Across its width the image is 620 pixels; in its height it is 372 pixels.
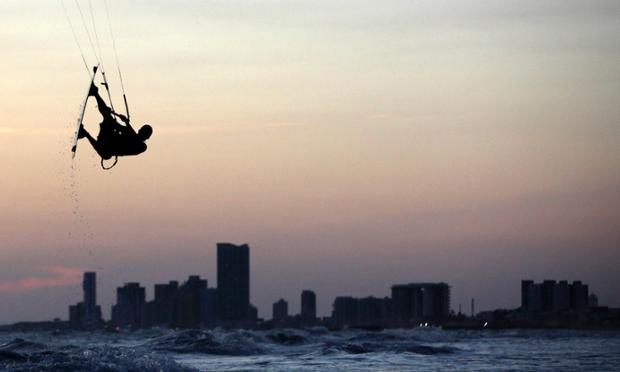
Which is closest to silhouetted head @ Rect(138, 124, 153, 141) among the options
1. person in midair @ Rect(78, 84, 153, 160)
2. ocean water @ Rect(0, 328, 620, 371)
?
person in midair @ Rect(78, 84, 153, 160)

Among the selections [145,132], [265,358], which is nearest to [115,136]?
[145,132]

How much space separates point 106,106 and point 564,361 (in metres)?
27.2

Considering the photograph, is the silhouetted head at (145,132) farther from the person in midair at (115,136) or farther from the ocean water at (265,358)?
the ocean water at (265,358)

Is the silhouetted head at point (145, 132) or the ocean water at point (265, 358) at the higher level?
the silhouetted head at point (145, 132)

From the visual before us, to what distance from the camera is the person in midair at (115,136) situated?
24.1 meters

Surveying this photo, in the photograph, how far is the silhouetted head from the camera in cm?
2438

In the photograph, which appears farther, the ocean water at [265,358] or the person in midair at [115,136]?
the ocean water at [265,358]

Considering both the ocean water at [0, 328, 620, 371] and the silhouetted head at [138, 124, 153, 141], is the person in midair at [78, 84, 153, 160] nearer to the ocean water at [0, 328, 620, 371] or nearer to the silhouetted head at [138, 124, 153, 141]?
the silhouetted head at [138, 124, 153, 141]

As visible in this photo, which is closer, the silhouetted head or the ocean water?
the silhouetted head

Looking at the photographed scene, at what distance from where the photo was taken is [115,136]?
24109mm

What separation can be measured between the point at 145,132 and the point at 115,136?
0.69 meters

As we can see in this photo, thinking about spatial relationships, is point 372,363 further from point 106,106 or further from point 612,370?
point 106,106

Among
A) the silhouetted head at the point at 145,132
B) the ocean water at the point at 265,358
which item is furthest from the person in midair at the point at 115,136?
the ocean water at the point at 265,358

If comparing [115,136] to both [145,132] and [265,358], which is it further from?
[265,358]
